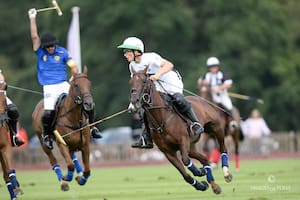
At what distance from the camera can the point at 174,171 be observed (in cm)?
2409

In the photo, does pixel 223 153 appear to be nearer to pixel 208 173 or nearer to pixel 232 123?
pixel 208 173

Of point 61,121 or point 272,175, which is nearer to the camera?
point 61,121

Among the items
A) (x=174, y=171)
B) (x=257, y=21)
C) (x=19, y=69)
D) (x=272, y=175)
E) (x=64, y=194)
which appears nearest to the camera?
(x=64, y=194)

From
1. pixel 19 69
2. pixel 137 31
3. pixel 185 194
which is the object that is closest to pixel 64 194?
pixel 185 194

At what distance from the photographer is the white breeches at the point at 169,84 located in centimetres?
1605

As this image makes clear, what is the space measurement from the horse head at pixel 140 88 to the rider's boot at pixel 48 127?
7.76 feet

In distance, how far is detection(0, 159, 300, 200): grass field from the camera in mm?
15648

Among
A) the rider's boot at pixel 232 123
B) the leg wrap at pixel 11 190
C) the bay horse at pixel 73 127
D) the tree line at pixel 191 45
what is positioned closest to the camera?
the leg wrap at pixel 11 190

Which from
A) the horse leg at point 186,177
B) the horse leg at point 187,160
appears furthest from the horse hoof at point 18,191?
the horse leg at point 187,160

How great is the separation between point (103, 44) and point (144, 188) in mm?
27532

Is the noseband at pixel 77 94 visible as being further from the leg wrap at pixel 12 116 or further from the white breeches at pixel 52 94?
the leg wrap at pixel 12 116

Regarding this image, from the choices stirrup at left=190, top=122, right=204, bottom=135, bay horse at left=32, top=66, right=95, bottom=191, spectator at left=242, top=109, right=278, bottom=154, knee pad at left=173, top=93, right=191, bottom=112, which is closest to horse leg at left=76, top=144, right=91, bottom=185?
bay horse at left=32, top=66, right=95, bottom=191

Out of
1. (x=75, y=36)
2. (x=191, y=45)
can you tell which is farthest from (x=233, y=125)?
(x=191, y=45)

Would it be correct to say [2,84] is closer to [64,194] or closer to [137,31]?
[64,194]
